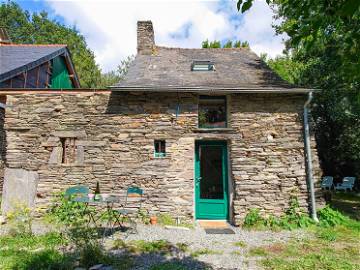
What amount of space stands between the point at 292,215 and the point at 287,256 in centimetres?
230

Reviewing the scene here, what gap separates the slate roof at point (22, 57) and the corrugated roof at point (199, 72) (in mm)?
4387

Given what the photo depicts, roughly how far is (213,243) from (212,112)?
11.8ft

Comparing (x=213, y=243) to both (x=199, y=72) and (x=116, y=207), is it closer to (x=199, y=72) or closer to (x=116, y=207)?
(x=116, y=207)

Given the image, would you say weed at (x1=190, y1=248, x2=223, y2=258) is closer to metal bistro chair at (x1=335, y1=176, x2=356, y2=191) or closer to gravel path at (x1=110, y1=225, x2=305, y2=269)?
gravel path at (x1=110, y1=225, x2=305, y2=269)

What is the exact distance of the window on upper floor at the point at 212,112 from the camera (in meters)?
7.65

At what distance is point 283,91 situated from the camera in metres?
7.15

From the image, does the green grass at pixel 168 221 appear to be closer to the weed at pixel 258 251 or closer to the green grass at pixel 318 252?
the weed at pixel 258 251

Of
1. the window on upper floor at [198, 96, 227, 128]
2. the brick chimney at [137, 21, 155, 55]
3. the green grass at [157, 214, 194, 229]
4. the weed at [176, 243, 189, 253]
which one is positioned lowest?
the weed at [176, 243, 189, 253]

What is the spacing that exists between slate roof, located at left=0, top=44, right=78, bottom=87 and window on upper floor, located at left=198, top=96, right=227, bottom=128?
6.59m

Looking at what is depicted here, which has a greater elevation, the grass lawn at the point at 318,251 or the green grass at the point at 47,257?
the green grass at the point at 47,257

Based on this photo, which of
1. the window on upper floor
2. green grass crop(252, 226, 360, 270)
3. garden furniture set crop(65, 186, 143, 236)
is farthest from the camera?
the window on upper floor

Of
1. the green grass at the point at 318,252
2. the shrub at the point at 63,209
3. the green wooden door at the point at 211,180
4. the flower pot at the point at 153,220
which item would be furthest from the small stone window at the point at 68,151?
the green grass at the point at 318,252

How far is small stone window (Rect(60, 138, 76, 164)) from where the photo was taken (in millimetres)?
7273

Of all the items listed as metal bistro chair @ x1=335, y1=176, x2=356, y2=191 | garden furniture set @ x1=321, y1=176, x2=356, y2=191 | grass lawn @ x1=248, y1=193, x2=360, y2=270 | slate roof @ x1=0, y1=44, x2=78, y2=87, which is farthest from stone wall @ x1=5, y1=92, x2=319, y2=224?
metal bistro chair @ x1=335, y1=176, x2=356, y2=191
